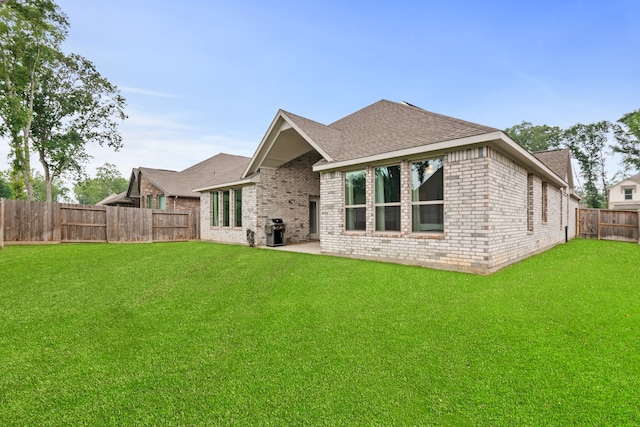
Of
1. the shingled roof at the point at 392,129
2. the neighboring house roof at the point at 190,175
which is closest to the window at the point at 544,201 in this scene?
the shingled roof at the point at 392,129

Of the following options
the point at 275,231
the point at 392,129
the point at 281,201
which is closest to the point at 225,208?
the point at 281,201

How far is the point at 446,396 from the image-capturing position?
2.34 metres

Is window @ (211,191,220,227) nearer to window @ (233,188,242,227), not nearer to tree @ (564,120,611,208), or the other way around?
window @ (233,188,242,227)

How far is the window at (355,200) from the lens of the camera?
27.5ft

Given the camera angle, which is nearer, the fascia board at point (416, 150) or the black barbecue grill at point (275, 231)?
the fascia board at point (416, 150)

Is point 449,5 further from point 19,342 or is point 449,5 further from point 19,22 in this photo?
point 19,22

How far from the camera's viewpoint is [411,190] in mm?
7363

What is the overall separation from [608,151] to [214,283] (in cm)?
5693

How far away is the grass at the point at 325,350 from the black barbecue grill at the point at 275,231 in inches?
222

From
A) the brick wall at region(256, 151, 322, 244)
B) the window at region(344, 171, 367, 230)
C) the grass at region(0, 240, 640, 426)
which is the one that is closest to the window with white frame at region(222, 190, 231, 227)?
the brick wall at region(256, 151, 322, 244)

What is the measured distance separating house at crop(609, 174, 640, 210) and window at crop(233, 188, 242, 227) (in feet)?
131

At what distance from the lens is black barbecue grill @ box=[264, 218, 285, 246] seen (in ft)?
38.1

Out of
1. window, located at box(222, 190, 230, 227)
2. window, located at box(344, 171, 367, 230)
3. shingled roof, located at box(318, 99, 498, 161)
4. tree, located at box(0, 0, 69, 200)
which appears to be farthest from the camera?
tree, located at box(0, 0, 69, 200)

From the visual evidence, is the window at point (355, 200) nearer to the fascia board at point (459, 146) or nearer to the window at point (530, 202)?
the fascia board at point (459, 146)
